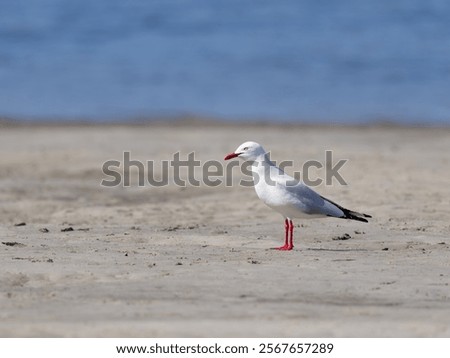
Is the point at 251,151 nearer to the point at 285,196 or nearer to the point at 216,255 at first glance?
the point at 285,196

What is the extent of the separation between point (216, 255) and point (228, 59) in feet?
58.3

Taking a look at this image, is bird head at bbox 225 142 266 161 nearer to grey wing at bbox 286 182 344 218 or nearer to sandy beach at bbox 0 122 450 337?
grey wing at bbox 286 182 344 218

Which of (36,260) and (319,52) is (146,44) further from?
(36,260)

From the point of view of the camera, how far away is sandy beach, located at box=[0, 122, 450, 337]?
5.52m

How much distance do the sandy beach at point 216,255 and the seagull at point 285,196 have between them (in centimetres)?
25

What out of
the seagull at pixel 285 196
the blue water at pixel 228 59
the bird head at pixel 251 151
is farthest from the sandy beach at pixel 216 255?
the blue water at pixel 228 59

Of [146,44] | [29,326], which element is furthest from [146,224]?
[146,44]

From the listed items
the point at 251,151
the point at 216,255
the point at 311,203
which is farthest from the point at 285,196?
the point at 216,255

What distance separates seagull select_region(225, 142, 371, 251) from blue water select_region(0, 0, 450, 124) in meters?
10.7

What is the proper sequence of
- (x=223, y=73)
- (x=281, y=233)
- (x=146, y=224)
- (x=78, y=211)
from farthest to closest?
(x=223, y=73) → (x=78, y=211) → (x=146, y=224) → (x=281, y=233)

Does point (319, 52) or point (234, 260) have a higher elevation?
point (319, 52)
